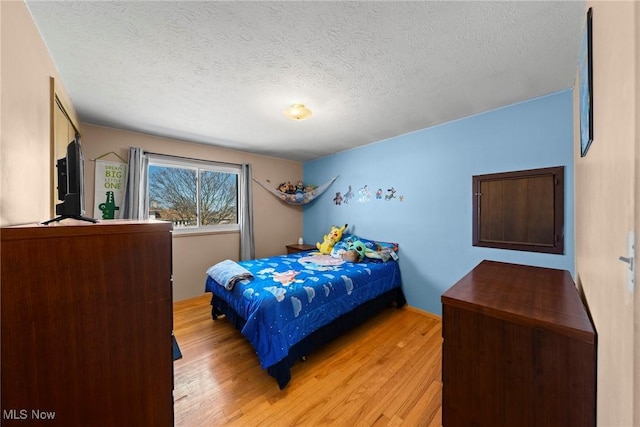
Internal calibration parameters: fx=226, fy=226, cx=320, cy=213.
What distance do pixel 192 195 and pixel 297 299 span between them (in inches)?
102

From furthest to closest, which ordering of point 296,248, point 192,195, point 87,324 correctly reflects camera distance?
Answer: point 296,248
point 192,195
point 87,324

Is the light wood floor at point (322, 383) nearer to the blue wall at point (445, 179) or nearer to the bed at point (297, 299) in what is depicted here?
the bed at point (297, 299)

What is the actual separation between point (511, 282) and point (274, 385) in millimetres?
1786

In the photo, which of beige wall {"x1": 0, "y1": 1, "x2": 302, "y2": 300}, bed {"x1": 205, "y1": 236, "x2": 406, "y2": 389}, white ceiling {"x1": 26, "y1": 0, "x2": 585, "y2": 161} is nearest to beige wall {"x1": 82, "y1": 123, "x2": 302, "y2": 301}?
beige wall {"x1": 0, "y1": 1, "x2": 302, "y2": 300}

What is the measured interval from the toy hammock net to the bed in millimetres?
1465

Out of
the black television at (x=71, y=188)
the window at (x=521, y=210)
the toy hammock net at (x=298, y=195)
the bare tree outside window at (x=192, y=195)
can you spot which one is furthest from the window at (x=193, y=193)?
the window at (x=521, y=210)

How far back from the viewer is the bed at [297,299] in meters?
1.78

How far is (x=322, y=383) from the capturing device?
174cm

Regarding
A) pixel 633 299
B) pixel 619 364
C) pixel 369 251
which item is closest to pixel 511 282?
pixel 619 364

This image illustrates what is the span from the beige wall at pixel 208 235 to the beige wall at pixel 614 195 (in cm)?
382

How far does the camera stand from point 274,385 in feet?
5.67

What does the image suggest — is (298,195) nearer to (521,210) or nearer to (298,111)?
(298,111)

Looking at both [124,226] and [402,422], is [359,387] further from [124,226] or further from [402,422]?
[124,226]

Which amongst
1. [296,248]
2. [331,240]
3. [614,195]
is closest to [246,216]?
[296,248]
